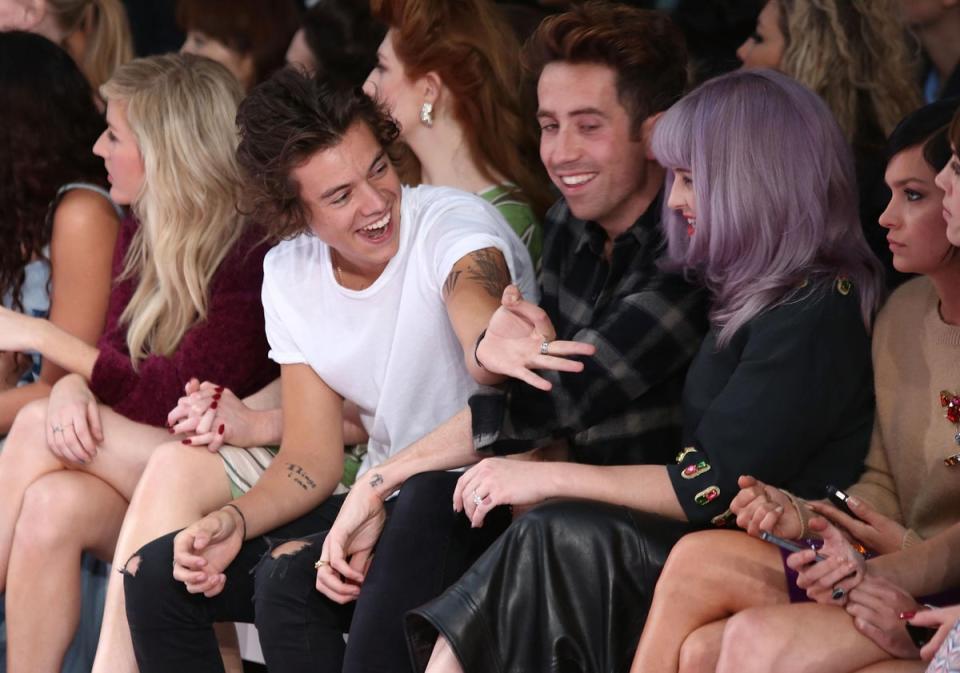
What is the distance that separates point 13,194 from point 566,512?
79.1 inches

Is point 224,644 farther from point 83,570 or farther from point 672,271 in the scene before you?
point 672,271

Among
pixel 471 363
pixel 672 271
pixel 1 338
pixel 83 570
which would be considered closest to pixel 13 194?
pixel 1 338

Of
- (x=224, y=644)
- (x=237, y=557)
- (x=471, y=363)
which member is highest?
(x=471, y=363)

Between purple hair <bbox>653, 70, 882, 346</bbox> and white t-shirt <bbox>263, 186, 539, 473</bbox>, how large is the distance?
1.86 ft

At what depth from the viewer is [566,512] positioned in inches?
103

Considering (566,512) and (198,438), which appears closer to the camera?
(566,512)

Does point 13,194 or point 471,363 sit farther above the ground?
point 13,194

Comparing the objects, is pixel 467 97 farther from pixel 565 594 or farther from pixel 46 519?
pixel 565 594

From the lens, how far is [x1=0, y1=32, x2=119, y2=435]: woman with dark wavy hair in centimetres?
385

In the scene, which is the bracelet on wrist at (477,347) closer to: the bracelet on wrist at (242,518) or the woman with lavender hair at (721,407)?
the woman with lavender hair at (721,407)

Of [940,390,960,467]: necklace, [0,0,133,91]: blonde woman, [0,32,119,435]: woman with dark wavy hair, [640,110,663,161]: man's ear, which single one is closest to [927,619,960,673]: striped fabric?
[940,390,960,467]: necklace

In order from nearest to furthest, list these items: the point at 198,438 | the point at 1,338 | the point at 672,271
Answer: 1. the point at 672,271
2. the point at 198,438
3. the point at 1,338

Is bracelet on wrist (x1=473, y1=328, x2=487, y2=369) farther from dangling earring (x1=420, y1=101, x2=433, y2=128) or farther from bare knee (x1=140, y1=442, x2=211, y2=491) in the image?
dangling earring (x1=420, y1=101, x2=433, y2=128)

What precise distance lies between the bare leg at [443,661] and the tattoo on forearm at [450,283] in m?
0.78
